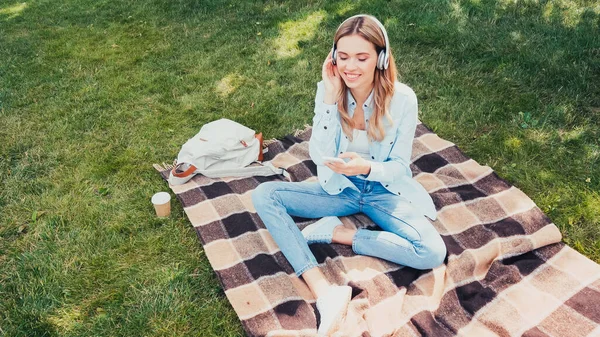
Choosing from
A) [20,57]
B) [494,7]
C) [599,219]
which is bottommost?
[20,57]

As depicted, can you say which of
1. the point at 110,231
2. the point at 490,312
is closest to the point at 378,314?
the point at 490,312

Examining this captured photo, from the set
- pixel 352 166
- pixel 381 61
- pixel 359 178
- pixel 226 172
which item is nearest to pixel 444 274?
pixel 359 178

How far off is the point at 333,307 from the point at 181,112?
352 centimetres

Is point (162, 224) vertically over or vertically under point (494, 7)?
under

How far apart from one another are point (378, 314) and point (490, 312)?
0.78 m

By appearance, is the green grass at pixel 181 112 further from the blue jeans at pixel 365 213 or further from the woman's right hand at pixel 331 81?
the woman's right hand at pixel 331 81

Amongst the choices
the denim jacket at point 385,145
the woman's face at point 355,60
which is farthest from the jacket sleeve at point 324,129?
the woman's face at point 355,60

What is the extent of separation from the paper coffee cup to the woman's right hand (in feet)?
5.44

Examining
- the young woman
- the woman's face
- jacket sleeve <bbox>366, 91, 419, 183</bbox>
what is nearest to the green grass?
the young woman

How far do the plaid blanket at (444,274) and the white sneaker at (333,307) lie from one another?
0.08 meters

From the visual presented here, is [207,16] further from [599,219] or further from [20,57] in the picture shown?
[599,219]

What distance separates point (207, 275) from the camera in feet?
12.1

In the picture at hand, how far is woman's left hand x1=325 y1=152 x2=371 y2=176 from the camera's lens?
332 cm

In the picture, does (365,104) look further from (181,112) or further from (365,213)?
(181,112)
